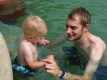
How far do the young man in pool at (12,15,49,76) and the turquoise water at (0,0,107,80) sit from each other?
1.75ft

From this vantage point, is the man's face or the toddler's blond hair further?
the man's face

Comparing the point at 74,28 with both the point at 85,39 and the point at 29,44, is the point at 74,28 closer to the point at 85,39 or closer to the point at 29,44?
the point at 85,39

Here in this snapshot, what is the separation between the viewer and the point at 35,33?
4.57 metres

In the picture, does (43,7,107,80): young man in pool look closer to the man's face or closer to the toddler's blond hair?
the man's face

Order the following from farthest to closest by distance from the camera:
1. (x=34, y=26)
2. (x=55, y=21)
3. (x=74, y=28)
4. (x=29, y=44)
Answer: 1. (x=55, y=21)
2. (x=74, y=28)
3. (x=29, y=44)
4. (x=34, y=26)

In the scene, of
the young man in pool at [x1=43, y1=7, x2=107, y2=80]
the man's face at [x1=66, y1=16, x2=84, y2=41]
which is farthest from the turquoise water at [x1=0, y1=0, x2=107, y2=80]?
the man's face at [x1=66, y1=16, x2=84, y2=41]

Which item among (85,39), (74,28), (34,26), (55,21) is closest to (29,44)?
(34,26)

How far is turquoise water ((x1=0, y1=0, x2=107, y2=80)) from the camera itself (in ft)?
19.2

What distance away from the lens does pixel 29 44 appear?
4691mm

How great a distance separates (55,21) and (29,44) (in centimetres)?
266

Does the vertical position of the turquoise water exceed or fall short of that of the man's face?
it falls short

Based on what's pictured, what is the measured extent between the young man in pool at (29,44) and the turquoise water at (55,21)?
0.53 m

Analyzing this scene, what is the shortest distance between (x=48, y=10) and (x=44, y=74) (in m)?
2.75

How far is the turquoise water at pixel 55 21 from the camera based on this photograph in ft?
19.2
